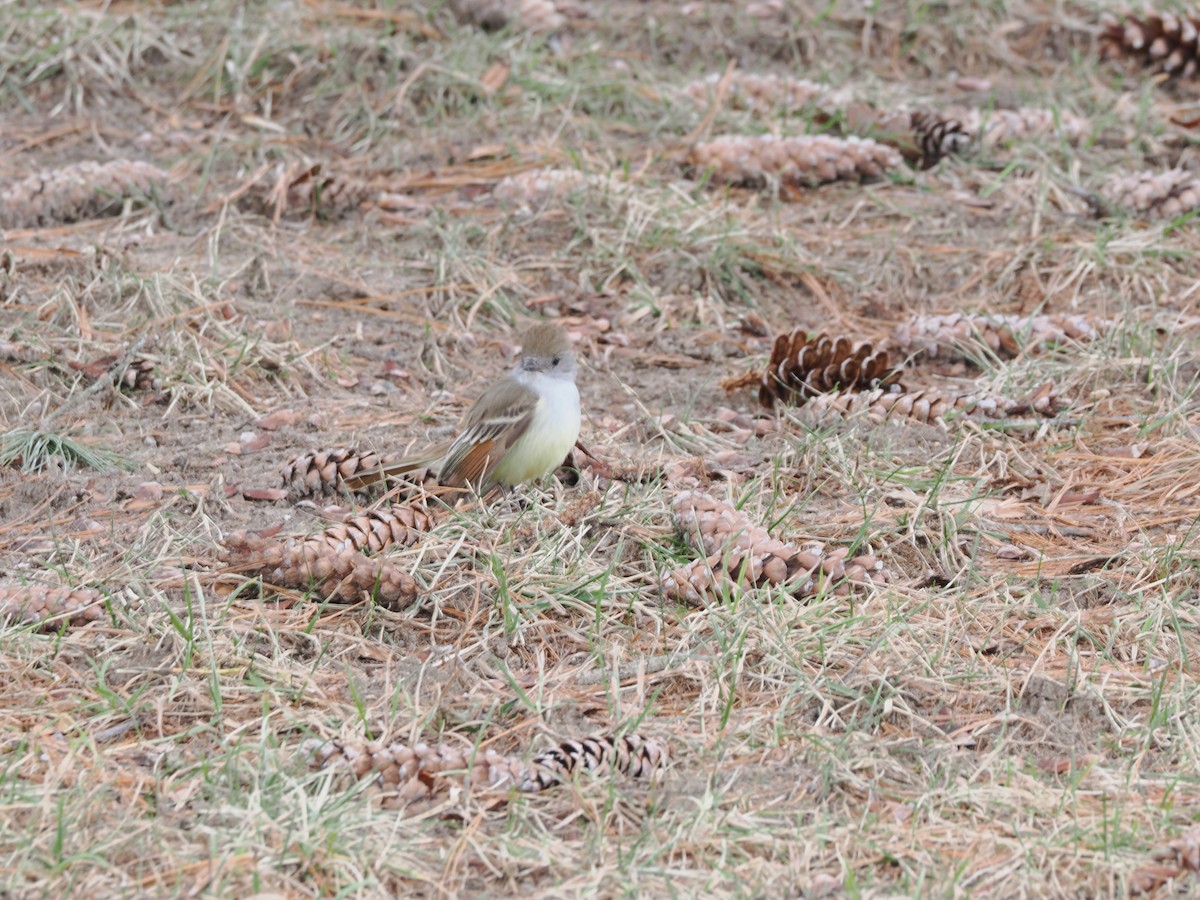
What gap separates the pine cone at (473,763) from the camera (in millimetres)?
3291

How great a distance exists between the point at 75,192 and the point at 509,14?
8.53 feet

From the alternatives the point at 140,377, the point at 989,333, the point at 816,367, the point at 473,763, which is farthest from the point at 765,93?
the point at 473,763

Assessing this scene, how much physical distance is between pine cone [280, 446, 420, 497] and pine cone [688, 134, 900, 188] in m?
2.85

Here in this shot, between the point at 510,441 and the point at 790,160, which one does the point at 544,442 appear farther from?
the point at 790,160

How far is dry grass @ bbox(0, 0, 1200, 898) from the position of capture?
10.4 ft

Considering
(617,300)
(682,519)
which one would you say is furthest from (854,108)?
(682,519)

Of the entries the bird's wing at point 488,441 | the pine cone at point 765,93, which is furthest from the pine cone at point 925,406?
the pine cone at point 765,93

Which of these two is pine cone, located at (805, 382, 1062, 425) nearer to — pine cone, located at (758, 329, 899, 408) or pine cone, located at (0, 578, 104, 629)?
pine cone, located at (758, 329, 899, 408)

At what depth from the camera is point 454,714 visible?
3.57 metres

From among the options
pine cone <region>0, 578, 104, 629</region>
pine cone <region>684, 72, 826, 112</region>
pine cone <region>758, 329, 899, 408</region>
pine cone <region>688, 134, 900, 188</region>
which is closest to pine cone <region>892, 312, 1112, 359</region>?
pine cone <region>758, 329, 899, 408</region>

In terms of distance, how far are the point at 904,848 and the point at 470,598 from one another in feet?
4.67

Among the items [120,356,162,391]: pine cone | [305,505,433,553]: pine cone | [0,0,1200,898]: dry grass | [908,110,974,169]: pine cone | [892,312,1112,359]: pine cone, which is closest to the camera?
[0,0,1200,898]: dry grass

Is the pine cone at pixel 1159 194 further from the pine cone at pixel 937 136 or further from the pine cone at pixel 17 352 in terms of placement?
the pine cone at pixel 17 352

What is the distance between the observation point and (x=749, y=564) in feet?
13.3
